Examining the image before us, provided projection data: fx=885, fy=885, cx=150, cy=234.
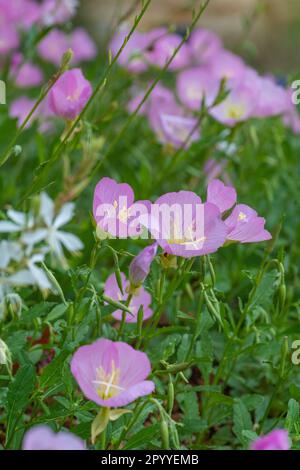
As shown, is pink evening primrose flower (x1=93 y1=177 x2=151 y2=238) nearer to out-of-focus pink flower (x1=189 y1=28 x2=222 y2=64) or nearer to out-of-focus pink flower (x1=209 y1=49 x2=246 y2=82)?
out-of-focus pink flower (x1=209 y1=49 x2=246 y2=82)

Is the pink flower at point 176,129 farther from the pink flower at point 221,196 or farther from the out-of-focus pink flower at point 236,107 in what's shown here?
the pink flower at point 221,196

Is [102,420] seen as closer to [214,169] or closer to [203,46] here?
[214,169]

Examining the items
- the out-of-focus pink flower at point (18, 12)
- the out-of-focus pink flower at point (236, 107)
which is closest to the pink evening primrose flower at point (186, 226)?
the out-of-focus pink flower at point (236, 107)

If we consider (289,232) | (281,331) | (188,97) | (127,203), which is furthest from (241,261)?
(127,203)

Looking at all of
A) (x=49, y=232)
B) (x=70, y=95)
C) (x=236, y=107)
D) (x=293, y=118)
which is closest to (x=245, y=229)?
(x=49, y=232)

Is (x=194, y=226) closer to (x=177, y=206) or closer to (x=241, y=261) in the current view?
(x=177, y=206)

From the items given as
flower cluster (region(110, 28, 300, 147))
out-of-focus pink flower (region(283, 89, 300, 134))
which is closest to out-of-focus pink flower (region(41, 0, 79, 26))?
flower cluster (region(110, 28, 300, 147))
